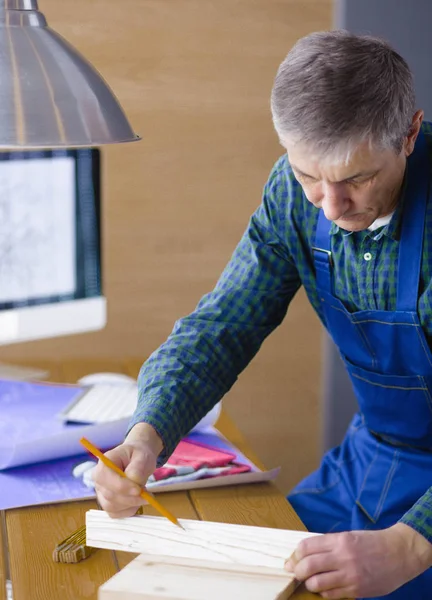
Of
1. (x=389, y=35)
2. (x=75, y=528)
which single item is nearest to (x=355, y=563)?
(x=75, y=528)

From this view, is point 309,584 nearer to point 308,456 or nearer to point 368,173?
point 368,173

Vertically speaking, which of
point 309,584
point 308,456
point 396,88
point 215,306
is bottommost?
point 308,456

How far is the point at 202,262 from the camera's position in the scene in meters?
2.73

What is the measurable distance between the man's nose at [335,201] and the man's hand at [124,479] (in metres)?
0.44

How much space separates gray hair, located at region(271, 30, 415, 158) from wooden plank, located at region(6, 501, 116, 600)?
64cm

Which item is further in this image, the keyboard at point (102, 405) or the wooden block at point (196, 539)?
the keyboard at point (102, 405)

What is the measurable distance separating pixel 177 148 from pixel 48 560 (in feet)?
5.14

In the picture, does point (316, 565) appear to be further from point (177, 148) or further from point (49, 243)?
point (177, 148)

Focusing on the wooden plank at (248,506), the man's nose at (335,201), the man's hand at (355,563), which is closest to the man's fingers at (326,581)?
the man's hand at (355,563)

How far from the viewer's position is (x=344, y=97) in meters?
1.27

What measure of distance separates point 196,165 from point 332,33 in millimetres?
1308

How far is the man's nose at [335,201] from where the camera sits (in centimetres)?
133

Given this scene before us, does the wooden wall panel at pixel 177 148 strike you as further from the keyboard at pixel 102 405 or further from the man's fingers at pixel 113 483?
the man's fingers at pixel 113 483

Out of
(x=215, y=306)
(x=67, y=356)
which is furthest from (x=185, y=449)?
(x=67, y=356)
